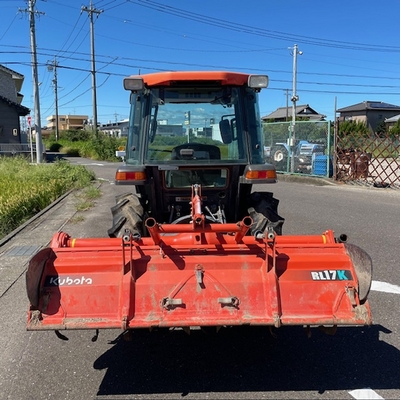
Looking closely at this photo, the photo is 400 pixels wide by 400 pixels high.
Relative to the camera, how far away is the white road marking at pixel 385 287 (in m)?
4.76

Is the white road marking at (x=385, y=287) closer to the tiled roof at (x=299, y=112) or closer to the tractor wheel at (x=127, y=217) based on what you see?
the tractor wheel at (x=127, y=217)

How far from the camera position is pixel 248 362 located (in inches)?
131

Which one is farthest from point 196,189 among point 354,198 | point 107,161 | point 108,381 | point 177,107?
point 107,161

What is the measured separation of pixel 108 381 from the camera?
311 centimetres

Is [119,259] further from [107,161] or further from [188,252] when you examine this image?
[107,161]

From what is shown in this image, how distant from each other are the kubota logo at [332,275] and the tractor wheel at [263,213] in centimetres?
105

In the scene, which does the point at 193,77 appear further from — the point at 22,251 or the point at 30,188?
the point at 30,188

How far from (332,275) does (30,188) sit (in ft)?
31.9

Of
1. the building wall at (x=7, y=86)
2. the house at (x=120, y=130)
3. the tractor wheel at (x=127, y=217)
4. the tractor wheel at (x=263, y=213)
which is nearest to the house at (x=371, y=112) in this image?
the house at (x=120, y=130)

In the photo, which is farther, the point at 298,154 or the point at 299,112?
the point at 299,112

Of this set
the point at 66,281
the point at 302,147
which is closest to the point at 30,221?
the point at 66,281

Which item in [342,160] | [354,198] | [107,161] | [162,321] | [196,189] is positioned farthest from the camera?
[107,161]

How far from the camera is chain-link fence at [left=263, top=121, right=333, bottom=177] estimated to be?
15945mm

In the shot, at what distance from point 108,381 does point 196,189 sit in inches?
71.6
